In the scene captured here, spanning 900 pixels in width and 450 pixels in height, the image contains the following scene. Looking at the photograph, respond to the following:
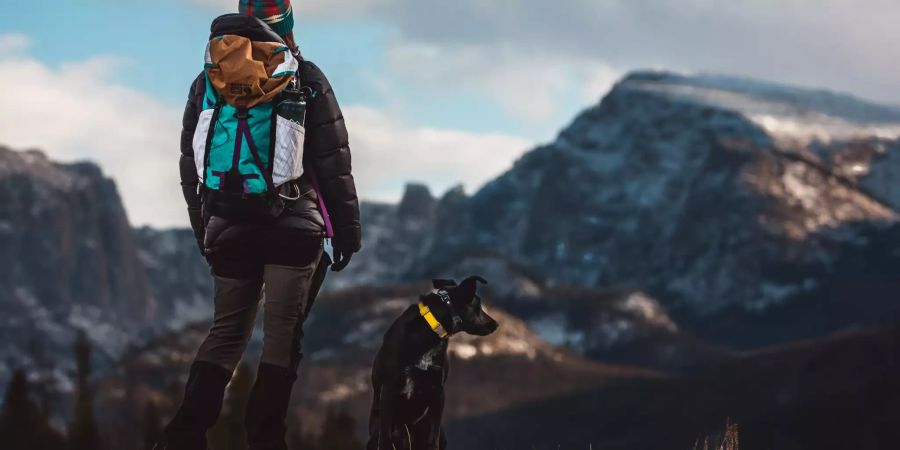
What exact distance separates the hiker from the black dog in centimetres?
321

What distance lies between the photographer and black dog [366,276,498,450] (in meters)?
17.2

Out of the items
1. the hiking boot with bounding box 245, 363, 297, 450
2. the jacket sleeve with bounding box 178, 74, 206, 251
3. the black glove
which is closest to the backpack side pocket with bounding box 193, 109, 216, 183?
the jacket sleeve with bounding box 178, 74, 206, 251

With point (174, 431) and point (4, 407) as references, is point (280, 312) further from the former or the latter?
point (4, 407)

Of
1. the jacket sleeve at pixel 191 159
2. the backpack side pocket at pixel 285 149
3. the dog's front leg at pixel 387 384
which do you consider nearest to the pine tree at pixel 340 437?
the dog's front leg at pixel 387 384

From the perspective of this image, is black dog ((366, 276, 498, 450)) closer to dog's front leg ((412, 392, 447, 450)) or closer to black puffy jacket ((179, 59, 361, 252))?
dog's front leg ((412, 392, 447, 450))

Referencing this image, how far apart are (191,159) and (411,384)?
418 cm

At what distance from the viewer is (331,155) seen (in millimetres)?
13797

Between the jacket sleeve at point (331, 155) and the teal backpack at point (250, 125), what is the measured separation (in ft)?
0.56

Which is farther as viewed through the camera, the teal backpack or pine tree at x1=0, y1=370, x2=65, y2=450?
pine tree at x1=0, y1=370, x2=65, y2=450

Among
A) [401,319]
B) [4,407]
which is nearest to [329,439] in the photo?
[4,407]

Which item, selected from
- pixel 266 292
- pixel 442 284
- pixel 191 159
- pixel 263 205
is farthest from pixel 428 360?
pixel 263 205

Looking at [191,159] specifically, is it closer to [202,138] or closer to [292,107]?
[202,138]

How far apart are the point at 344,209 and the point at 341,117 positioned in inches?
32.9

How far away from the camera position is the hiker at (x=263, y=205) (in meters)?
13.6
